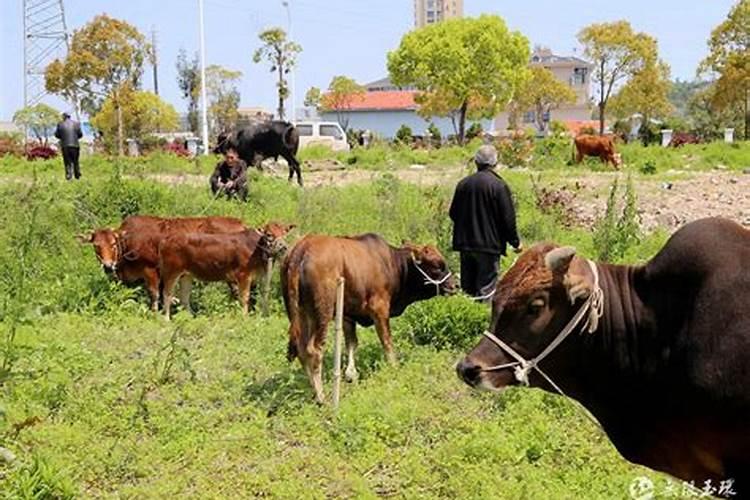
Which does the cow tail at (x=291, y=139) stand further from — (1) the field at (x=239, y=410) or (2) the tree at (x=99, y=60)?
(2) the tree at (x=99, y=60)

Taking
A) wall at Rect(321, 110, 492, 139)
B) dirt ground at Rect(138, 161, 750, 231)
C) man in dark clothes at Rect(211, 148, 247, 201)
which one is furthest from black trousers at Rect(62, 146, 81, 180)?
wall at Rect(321, 110, 492, 139)

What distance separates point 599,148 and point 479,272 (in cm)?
1693

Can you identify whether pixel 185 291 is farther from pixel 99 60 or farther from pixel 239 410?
pixel 99 60

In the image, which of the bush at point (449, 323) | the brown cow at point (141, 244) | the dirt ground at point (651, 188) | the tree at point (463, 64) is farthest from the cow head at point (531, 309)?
the tree at point (463, 64)

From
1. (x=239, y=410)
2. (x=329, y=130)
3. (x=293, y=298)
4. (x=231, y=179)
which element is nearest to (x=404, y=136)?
(x=329, y=130)

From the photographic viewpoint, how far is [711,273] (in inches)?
152

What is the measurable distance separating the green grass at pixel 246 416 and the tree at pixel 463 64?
39.1m

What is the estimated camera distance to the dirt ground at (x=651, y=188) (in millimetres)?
15469

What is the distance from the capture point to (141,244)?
1088 cm

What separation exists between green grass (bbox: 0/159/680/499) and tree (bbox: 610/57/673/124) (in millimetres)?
46568

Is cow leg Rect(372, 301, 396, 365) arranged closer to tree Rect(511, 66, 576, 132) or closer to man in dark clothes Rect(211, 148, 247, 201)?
man in dark clothes Rect(211, 148, 247, 201)

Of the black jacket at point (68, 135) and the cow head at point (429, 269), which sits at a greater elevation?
the black jacket at point (68, 135)

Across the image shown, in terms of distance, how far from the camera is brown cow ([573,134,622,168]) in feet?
81.5

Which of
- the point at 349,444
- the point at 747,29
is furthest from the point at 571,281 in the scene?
the point at 747,29
